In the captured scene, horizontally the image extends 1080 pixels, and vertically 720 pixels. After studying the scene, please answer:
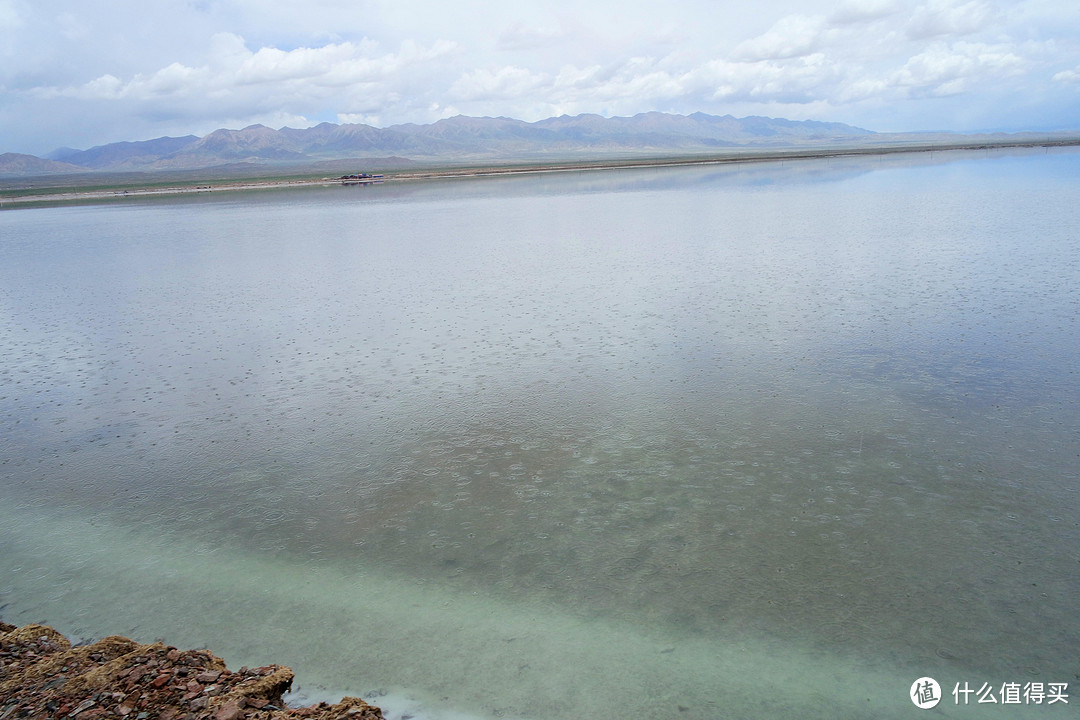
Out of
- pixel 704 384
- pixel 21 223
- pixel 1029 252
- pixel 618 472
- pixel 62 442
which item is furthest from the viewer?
pixel 21 223

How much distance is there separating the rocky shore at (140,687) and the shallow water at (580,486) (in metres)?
0.65

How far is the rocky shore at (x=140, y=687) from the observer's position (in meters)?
4.63

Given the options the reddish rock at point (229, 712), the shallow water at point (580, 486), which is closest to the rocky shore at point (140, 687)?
the reddish rock at point (229, 712)

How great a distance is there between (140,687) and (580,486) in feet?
16.2

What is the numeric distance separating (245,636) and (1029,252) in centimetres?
2278

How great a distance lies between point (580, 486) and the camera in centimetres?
837

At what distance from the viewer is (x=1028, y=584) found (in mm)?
6207

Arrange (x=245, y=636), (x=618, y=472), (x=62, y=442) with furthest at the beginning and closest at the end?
1. (x=62, y=442)
2. (x=618, y=472)
3. (x=245, y=636)

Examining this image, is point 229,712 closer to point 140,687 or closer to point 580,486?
point 140,687

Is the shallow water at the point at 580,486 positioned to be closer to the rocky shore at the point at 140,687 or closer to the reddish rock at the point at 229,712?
the rocky shore at the point at 140,687

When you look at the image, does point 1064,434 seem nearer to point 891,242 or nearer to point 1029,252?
point 1029,252

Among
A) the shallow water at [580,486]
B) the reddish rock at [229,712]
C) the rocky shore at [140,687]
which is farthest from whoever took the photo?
the shallow water at [580,486]

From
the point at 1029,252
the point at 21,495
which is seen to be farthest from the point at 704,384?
the point at 1029,252

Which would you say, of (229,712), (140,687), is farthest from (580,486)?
(140,687)
